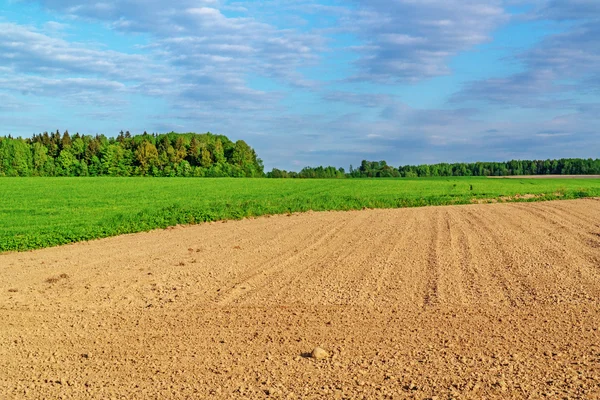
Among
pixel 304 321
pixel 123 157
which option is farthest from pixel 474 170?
pixel 304 321

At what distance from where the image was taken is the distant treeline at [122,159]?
104 meters

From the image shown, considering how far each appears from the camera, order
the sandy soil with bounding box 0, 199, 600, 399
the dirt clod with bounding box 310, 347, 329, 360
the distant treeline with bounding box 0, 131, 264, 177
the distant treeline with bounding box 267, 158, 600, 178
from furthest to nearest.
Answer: the distant treeline with bounding box 267, 158, 600, 178 < the distant treeline with bounding box 0, 131, 264, 177 < the dirt clod with bounding box 310, 347, 329, 360 < the sandy soil with bounding box 0, 199, 600, 399

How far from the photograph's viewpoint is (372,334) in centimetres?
706

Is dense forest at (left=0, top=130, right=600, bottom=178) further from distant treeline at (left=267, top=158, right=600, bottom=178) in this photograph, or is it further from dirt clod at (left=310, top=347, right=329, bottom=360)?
dirt clod at (left=310, top=347, right=329, bottom=360)

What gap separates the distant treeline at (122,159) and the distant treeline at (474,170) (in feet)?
41.9

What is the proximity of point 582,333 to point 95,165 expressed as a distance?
10904 centimetres

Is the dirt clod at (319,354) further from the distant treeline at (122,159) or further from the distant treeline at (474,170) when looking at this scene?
the distant treeline at (474,170)

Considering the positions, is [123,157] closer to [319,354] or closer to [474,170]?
[474,170]

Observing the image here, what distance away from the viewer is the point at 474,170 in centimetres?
13412

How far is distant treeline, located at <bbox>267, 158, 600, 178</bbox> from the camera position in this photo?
123 meters

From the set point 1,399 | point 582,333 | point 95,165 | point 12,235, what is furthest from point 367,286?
point 95,165

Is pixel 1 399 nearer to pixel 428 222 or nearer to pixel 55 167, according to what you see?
pixel 428 222

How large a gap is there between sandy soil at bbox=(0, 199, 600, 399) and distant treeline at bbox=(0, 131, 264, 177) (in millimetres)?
88390

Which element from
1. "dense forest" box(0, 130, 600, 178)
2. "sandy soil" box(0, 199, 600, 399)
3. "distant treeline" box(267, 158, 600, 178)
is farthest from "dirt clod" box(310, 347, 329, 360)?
"distant treeline" box(267, 158, 600, 178)
